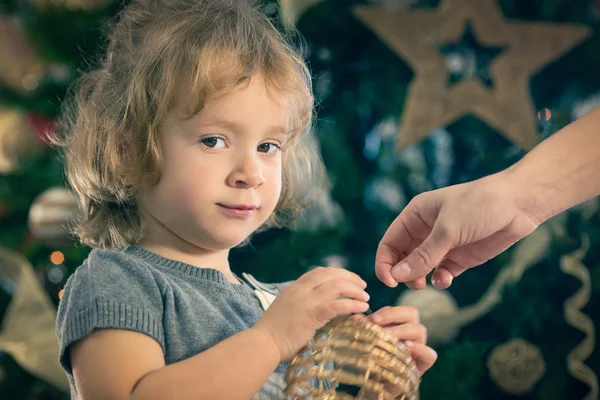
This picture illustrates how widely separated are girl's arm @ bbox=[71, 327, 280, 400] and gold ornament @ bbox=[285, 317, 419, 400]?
0.06 meters

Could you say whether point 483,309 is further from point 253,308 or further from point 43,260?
point 43,260

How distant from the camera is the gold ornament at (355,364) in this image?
3.04 ft

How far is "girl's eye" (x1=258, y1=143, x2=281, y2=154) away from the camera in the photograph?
1206mm

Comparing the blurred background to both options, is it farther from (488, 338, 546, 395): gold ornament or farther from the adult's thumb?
the adult's thumb

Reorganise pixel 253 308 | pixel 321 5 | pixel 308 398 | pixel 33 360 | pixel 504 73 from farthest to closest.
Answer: pixel 504 73 < pixel 321 5 < pixel 33 360 < pixel 253 308 < pixel 308 398

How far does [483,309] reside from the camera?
82.4 inches

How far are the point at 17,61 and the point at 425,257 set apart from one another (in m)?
1.34

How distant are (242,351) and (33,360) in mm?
1128

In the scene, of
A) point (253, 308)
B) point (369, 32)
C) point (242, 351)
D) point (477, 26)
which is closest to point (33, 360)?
point (253, 308)

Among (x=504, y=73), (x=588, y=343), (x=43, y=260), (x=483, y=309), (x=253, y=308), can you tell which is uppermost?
(x=253, y=308)

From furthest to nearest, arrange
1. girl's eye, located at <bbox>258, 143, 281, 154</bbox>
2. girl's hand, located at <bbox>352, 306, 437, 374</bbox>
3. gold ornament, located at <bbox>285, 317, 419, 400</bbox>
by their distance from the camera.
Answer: girl's eye, located at <bbox>258, 143, 281, 154</bbox> → girl's hand, located at <bbox>352, 306, 437, 374</bbox> → gold ornament, located at <bbox>285, 317, 419, 400</bbox>

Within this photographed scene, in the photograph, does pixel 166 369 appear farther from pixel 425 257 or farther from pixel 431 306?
pixel 431 306

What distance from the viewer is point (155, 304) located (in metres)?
1.07

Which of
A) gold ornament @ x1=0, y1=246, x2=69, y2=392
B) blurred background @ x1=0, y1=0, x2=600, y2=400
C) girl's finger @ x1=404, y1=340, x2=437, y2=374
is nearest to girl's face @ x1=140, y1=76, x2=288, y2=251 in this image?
girl's finger @ x1=404, y1=340, x2=437, y2=374
